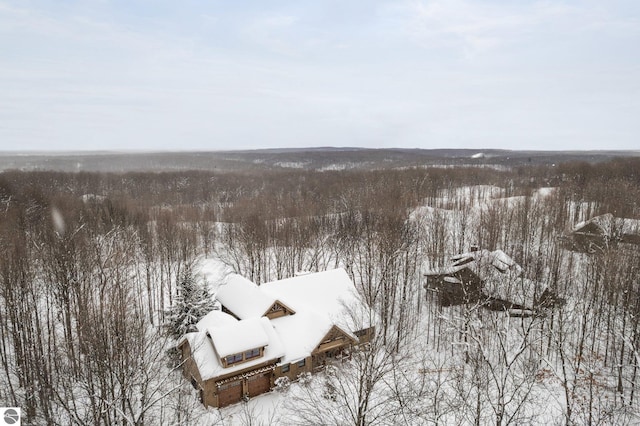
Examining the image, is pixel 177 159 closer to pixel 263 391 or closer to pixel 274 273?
pixel 274 273

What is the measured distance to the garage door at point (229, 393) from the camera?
68.0 ft

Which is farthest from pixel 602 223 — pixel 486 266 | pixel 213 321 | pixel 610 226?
pixel 213 321

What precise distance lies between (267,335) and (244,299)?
4.59m

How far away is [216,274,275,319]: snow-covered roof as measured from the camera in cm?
2462

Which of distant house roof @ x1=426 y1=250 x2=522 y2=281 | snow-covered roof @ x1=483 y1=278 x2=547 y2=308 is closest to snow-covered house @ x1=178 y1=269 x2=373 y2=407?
distant house roof @ x1=426 y1=250 x2=522 y2=281

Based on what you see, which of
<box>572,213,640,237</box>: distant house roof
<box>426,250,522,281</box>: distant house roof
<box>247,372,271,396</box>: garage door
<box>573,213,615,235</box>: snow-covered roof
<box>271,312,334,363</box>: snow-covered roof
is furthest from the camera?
<box>573,213,615,235</box>: snow-covered roof

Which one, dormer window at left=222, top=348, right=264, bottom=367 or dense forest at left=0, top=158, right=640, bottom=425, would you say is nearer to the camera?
dense forest at left=0, top=158, right=640, bottom=425

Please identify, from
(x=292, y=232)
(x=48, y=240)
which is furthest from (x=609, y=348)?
(x=48, y=240)

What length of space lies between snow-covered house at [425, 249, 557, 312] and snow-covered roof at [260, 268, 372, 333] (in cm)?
856

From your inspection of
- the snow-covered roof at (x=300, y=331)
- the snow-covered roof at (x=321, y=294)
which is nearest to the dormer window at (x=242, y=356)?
the snow-covered roof at (x=300, y=331)

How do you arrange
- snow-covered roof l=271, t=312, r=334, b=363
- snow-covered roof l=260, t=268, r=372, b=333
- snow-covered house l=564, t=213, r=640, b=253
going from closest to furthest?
snow-covered roof l=271, t=312, r=334, b=363 < snow-covered roof l=260, t=268, r=372, b=333 < snow-covered house l=564, t=213, r=640, b=253

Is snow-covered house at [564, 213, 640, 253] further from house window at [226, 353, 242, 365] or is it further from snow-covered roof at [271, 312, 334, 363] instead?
house window at [226, 353, 242, 365]

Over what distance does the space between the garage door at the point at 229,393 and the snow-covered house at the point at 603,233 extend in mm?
31752

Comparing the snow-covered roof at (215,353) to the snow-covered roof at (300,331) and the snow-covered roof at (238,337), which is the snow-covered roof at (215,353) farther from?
the snow-covered roof at (300,331)
